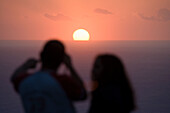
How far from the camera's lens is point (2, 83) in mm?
7645

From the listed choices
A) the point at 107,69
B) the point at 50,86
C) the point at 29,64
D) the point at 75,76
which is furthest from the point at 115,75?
the point at 29,64

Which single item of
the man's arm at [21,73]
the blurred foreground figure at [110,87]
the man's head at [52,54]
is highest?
the man's head at [52,54]

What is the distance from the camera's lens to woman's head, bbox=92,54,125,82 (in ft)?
5.57

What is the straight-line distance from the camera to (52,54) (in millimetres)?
1698

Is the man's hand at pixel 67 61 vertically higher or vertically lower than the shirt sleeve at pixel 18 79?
higher

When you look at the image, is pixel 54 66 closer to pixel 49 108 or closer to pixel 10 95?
pixel 49 108

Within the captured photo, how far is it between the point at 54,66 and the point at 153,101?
14.4 ft

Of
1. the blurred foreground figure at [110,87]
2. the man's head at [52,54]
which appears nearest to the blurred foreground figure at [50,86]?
the man's head at [52,54]

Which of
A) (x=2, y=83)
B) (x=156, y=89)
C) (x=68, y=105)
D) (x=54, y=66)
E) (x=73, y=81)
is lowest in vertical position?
(x=156, y=89)

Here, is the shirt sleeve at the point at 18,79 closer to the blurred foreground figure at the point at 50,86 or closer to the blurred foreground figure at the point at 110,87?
the blurred foreground figure at the point at 50,86

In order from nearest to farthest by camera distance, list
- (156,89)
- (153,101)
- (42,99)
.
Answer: (42,99)
(153,101)
(156,89)

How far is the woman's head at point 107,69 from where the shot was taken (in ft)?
5.57

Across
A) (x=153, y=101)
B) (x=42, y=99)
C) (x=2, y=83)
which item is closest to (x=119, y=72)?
(x=42, y=99)

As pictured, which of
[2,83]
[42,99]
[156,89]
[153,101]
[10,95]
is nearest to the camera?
[42,99]
